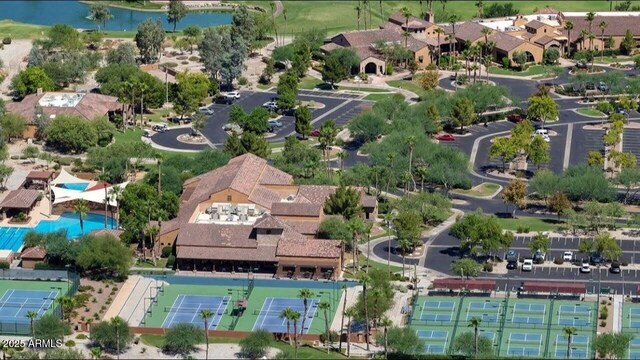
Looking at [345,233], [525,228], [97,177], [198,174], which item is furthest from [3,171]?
[525,228]

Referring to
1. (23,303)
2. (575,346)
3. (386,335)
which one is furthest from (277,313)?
(575,346)

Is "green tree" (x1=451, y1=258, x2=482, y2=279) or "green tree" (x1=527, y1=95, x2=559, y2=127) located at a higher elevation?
"green tree" (x1=527, y1=95, x2=559, y2=127)

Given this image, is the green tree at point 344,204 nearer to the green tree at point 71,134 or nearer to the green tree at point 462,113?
the green tree at point 462,113

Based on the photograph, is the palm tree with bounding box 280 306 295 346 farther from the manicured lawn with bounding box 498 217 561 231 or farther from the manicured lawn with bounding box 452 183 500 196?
the manicured lawn with bounding box 452 183 500 196

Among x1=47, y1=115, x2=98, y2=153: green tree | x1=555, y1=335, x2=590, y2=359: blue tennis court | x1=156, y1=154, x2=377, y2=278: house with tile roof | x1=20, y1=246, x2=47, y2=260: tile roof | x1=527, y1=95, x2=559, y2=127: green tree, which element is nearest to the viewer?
x1=555, y1=335, x2=590, y2=359: blue tennis court

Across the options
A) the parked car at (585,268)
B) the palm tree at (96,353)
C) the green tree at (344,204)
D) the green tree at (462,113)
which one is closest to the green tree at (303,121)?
the green tree at (462,113)

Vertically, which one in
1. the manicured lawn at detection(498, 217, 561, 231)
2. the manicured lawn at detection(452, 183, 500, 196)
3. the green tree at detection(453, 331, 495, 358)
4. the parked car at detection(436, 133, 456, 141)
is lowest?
the green tree at detection(453, 331, 495, 358)

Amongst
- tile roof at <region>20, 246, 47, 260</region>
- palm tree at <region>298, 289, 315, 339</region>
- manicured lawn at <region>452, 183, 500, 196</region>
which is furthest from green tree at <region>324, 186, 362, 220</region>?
tile roof at <region>20, 246, 47, 260</region>
